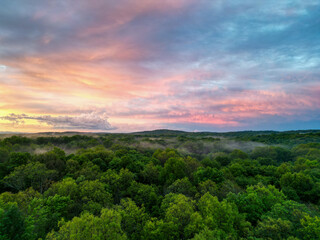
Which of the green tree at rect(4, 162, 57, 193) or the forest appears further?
the green tree at rect(4, 162, 57, 193)

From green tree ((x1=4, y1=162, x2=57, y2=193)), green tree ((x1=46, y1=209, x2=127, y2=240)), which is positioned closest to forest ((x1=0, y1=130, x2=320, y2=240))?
green tree ((x1=46, y1=209, x2=127, y2=240))

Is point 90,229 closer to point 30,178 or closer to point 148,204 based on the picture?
point 148,204

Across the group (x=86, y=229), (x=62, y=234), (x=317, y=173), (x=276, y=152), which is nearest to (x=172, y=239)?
(x=86, y=229)

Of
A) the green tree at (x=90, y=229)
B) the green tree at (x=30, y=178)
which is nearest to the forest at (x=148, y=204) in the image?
the green tree at (x=90, y=229)

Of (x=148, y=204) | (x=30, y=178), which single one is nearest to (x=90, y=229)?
(x=148, y=204)

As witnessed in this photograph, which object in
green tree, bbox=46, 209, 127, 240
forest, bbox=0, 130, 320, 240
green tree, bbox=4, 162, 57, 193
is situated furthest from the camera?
green tree, bbox=4, 162, 57, 193

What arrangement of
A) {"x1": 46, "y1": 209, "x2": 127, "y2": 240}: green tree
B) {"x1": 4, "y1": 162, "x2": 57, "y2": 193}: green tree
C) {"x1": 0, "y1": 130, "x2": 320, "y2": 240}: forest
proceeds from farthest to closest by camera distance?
1. {"x1": 4, "y1": 162, "x2": 57, "y2": 193}: green tree
2. {"x1": 0, "y1": 130, "x2": 320, "y2": 240}: forest
3. {"x1": 46, "y1": 209, "x2": 127, "y2": 240}: green tree

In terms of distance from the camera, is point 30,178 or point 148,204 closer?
point 148,204

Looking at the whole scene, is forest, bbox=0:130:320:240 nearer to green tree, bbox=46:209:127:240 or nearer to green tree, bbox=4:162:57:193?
green tree, bbox=46:209:127:240

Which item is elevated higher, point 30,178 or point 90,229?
point 90,229

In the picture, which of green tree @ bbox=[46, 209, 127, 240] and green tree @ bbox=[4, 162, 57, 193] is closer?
green tree @ bbox=[46, 209, 127, 240]

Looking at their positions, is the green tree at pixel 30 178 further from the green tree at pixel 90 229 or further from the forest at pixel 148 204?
the green tree at pixel 90 229
